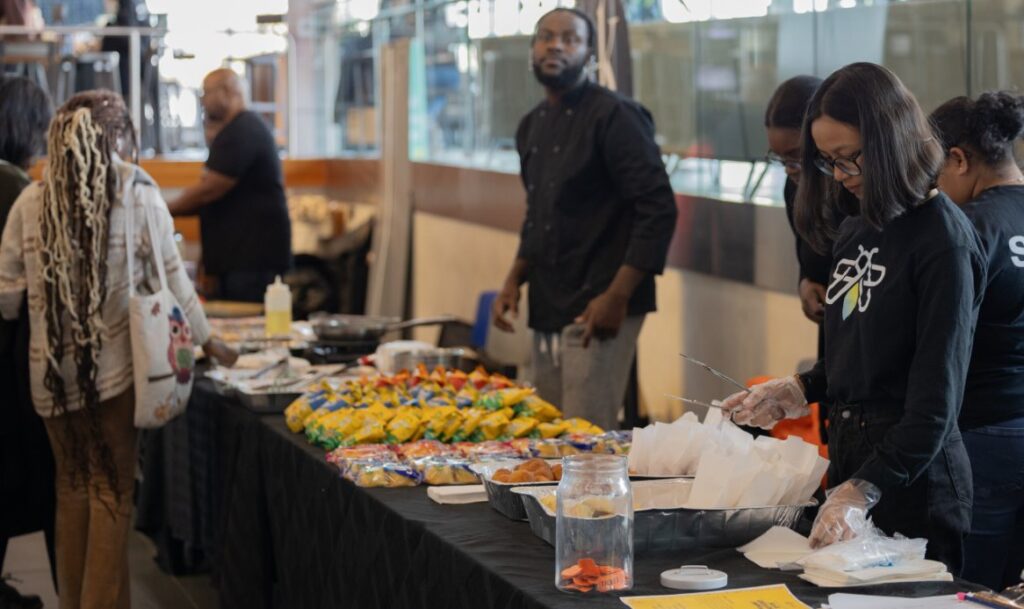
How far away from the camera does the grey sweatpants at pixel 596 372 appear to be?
4160 mm

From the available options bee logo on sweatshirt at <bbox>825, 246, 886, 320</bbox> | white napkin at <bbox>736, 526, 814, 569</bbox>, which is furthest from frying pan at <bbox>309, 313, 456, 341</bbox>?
white napkin at <bbox>736, 526, 814, 569</bbox>

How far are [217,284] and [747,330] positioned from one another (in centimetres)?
232

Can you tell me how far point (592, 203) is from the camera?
165 inches

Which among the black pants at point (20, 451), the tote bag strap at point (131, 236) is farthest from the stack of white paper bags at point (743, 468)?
the black pants at point (20, 451)

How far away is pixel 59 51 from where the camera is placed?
991 centimetres

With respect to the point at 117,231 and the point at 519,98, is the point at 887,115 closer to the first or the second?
the point at 117,231

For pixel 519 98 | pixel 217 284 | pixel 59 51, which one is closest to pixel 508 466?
pixel 217 284

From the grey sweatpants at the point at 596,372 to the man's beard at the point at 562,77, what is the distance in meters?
0.69

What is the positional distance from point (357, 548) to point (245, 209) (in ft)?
11.0

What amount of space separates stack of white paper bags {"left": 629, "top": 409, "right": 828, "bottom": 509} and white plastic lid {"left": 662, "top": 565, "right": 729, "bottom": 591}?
190 millimetres

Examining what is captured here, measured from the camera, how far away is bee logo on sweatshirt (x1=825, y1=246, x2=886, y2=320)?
215 cm

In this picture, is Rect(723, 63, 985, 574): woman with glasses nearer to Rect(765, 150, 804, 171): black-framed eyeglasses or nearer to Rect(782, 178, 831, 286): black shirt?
Rect(765, 150, 804, 171): black-framed eyeglasses

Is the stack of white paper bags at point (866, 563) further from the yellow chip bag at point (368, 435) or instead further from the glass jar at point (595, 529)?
the yellow chip bag at point (368, 435)

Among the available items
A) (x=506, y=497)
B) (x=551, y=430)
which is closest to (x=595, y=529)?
(x=506, y=497)
